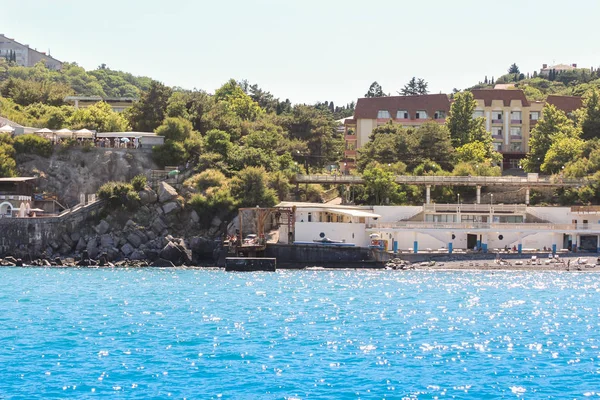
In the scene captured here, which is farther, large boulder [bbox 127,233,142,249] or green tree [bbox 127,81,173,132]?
green tree [bbox 127,81,173,132]

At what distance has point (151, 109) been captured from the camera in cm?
10275

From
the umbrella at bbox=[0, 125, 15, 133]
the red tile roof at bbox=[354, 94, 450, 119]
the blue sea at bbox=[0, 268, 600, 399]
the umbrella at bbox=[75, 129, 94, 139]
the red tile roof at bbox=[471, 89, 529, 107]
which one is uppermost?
the red tile roof at bbox=[471, 89, 529, 107]

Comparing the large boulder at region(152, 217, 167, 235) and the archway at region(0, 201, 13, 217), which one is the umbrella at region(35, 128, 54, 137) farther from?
the large boulder at region(152, 217, 167, 235)

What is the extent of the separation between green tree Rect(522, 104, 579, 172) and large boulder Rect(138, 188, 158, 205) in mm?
44677

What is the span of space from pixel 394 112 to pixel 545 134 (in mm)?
Result: 20613

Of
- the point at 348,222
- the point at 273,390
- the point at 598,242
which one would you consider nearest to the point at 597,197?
the point at 598,242

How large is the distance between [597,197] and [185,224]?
39.9m

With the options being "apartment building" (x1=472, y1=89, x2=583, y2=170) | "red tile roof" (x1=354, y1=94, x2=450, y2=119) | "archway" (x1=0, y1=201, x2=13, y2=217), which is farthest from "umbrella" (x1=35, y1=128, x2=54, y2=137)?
"apartment building" (x1=472, y1=89, x2=583, y2=170)

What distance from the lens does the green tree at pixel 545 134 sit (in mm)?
106562

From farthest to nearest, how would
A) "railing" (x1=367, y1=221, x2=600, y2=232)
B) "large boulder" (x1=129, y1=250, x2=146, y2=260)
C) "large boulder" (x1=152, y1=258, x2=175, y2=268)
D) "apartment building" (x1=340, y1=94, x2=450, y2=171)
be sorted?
"apartment building" (x1=340, y1=94, x2=450, y2=171) → "railing" (x1=367, y1=221, x2=600, y2=232) → "large boulder" (x1=129, y1=250, x2=146, y2=260) → "large boulder" (x1=152, y1=258, x2=175, y2=268)

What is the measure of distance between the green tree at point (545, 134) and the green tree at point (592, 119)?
5.82 ft

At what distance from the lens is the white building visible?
262 feet

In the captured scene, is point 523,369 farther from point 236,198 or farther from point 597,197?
point 597,197

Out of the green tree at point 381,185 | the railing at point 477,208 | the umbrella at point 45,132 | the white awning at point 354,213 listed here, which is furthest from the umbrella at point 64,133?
the railing at point 477,208
